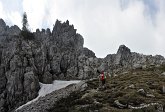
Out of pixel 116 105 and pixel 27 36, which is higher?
pixel 27 36

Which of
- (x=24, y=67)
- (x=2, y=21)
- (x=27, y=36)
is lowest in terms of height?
(x=24, y=67)

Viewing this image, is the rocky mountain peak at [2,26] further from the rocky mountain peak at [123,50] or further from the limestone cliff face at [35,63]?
the rocky mountain peak at [123,50]

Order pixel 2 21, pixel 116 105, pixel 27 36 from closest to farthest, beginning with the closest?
pixel 116 105 → pixel 27 36 → pixel 2 21

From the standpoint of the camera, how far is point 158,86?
61500 millimetres

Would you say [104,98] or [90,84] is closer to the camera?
[104,98]

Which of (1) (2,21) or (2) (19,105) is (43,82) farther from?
(1) (2,21)

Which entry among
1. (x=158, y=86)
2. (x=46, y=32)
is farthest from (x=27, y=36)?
(x=158, y=86)

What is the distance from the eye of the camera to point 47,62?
113 m

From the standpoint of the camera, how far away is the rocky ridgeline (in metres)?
94.1

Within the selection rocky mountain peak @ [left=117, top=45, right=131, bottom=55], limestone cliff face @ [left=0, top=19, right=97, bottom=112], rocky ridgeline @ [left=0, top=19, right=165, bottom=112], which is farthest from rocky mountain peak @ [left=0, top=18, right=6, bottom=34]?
rocky mountain peak @ [left=117, top=45, right=131, bottom=55]

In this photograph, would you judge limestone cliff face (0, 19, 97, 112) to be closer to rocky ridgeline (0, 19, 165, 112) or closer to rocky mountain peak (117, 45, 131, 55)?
rocky ridgeline (0, 19, 165, 112)

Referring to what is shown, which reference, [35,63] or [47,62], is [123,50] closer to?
[47,62]

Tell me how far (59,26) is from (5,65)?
1869 inches

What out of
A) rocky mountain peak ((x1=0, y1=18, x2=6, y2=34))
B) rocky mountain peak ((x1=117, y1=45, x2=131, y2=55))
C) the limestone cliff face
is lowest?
the limestone cliff face
